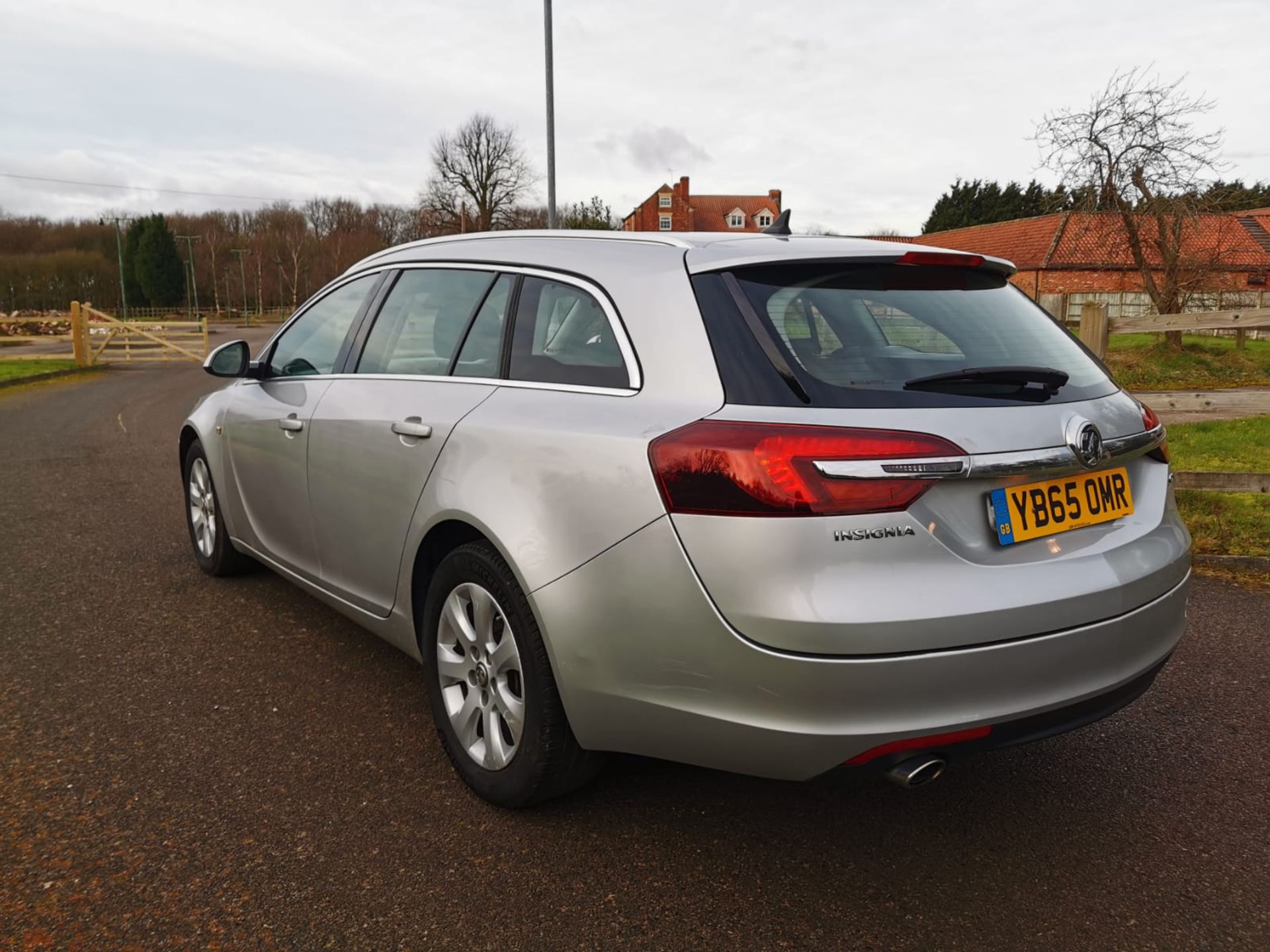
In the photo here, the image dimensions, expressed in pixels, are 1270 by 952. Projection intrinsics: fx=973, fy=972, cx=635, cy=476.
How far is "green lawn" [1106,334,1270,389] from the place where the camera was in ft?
51.3

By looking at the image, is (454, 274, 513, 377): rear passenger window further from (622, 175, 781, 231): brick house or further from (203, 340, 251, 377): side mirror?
(622, 175, 781, 231): brick house

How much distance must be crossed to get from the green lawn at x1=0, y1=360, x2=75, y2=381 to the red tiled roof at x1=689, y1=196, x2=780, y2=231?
69.8 m

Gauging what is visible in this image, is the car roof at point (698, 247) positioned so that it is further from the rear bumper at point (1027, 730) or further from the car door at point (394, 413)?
the rear bumper at point (1027, 730)

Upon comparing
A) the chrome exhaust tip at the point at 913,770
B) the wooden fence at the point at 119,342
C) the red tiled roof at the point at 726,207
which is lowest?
the chrome exhaust tip at the point at 913,770

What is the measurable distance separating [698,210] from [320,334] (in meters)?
90.0

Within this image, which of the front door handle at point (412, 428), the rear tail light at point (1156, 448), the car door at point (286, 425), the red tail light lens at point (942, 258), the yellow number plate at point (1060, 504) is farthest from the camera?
the car door at point (286, 425)

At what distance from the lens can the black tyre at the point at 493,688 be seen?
2.55 metres

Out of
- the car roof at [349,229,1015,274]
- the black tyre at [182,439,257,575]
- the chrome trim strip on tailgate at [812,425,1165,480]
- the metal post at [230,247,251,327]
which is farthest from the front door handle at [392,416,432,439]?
the metal post at [230,247,251,327]

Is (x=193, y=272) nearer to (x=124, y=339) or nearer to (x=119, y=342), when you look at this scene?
(x=119, y=342)

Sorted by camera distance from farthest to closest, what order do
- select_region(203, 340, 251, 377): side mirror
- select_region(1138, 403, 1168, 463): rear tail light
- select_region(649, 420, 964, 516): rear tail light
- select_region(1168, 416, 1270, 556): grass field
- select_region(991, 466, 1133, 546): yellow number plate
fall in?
select_region(1168, 416, 1270, 556): grass field
select_region(203, 340, 251, 377): side mirror
select_region(1138, 403, 1168, 463): rear tail light
select_region(991, 466, 1133, 546): yellow number plate
select_region(649, 420, 964, 516): rear tail light

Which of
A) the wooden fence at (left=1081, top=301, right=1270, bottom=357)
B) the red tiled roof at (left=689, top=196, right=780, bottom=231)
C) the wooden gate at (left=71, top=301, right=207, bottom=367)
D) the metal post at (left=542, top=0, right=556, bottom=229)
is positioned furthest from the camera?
the red tiled roof at (left=689, top=196, right=780, bottom=231)

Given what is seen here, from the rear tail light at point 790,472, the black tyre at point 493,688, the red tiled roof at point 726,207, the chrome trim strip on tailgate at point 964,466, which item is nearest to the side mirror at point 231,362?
the black tyre at point 493,688

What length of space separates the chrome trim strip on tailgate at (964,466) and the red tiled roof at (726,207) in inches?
3489

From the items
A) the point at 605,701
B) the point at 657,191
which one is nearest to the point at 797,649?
the point at 605,701
